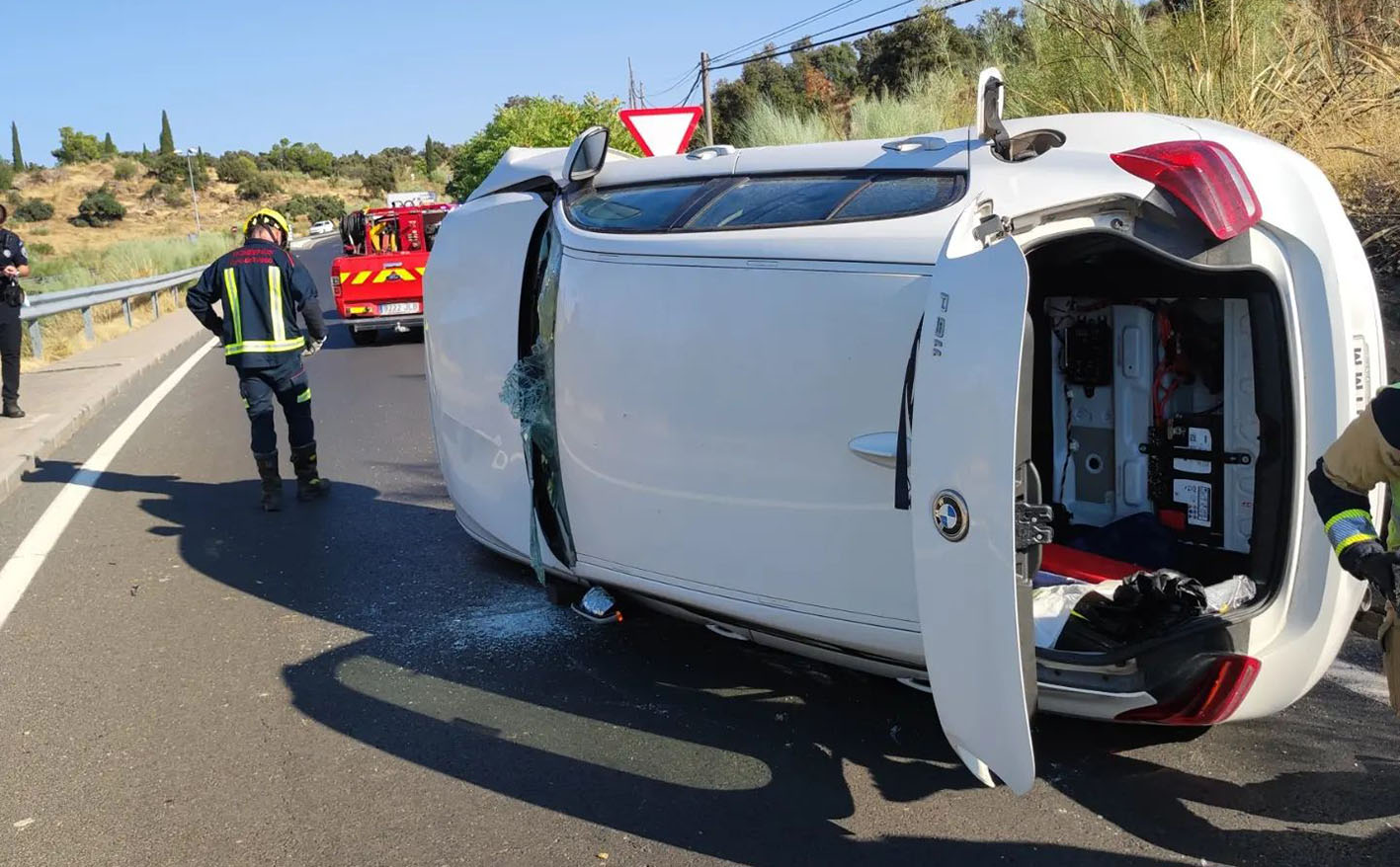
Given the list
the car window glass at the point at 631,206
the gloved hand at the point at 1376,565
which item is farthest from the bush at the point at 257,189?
the gloved hand at the point at 1376,565

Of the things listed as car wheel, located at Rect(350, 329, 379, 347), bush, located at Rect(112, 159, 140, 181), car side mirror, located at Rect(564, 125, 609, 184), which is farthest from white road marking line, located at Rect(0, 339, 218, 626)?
bush, located at Rect(112, 159, 140, 181)

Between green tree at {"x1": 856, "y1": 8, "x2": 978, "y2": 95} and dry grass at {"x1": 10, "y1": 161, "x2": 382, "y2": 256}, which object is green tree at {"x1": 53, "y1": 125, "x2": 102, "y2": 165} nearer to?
dry grass at {"x1": 10, "y1": 161, "x2": 382, "y2": 256}

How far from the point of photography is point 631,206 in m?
4.34

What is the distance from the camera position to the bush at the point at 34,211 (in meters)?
74.6

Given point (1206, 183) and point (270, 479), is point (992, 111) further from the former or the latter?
point (270, 479)

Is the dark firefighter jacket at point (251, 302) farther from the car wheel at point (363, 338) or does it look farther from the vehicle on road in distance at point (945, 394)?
the car wheel at point (363, 338)

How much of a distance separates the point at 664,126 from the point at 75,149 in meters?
106

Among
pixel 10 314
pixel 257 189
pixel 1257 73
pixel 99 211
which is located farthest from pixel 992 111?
pixel 257 189

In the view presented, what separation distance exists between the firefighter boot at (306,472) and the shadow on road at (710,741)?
1.85 meters

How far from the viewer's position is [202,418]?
36.0 ft

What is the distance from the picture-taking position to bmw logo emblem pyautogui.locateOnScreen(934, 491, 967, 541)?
272cm

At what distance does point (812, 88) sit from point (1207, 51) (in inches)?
1048

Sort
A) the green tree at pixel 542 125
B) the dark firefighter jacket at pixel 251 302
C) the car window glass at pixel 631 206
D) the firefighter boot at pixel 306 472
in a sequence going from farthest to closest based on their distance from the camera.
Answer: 1. the green tree at pixel 542 125
2. the firefighter boot at pixel 306 472
3. the dark firefighter jacket at pixel 251 302
4. the car window glass at pixel 631 206

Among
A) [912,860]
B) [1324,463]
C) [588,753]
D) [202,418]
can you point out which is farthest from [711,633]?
[202,418]
